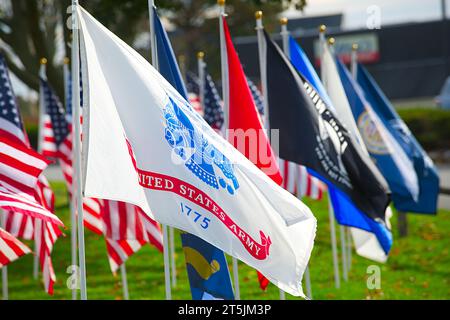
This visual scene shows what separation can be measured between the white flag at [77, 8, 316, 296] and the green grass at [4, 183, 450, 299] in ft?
13.7

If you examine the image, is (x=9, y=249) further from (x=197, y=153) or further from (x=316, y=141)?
(x=316, y=141)

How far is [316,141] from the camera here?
889 centimetres

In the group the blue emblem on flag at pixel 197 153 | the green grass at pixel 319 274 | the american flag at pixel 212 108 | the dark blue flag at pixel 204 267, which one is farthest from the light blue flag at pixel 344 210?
the american flag at pixel 212 108

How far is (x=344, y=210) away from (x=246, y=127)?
4.87 feet

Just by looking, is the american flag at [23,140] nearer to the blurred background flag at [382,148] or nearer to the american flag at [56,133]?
the american flag at [56,133]

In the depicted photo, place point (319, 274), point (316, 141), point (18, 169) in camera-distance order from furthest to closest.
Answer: point (319, 274) < point (316, 141) < point (18, 169)

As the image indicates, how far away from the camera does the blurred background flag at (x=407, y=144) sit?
12227mm

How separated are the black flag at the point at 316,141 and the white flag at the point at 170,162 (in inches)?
67.2

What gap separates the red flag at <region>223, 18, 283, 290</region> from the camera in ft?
27.8

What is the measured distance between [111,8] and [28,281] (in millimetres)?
6938

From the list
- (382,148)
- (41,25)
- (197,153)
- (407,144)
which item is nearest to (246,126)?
(197,153)
